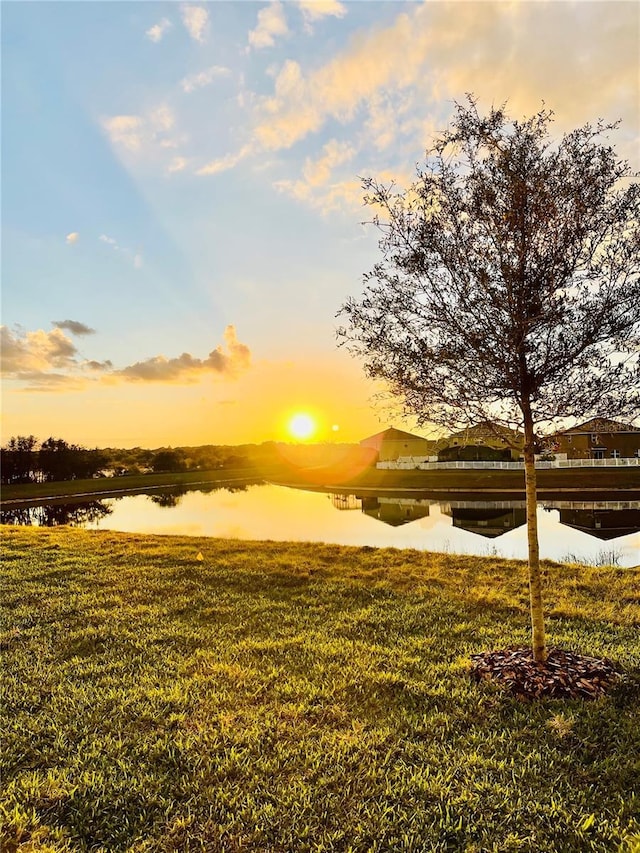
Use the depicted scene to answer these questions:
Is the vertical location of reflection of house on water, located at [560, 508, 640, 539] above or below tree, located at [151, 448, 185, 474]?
below

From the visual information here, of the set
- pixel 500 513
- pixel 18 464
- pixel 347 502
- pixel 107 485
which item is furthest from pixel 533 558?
pixel 18 464

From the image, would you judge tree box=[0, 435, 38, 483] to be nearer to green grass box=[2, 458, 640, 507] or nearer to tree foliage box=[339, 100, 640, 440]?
green grass box=[2, 458, 640, 507]

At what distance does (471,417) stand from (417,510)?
24.9 metres

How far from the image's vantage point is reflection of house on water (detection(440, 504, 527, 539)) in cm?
2186

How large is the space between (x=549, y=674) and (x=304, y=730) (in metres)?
3.08

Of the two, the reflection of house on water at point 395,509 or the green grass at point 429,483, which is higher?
the green grass at point 429,483

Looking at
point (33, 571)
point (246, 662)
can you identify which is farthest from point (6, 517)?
point (246, 662)

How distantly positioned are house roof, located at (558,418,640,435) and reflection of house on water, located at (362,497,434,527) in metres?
18.3

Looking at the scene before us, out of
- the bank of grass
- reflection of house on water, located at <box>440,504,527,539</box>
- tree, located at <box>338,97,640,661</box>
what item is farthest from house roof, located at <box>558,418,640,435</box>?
reflection of house on water, located at <box>440,504,527,539</box>

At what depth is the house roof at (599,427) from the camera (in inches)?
243

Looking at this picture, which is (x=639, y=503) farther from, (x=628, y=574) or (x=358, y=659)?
(x=358, y=659)

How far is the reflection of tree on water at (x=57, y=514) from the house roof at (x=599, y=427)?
91.1 feet

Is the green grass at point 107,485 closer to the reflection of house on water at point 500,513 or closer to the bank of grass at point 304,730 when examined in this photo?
the reflection of house on water at point 500,513

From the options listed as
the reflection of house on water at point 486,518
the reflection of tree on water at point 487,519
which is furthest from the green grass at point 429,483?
the reflection of tree on water at point 487,519
